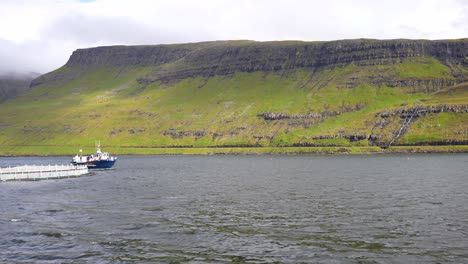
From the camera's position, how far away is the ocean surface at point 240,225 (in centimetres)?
4225

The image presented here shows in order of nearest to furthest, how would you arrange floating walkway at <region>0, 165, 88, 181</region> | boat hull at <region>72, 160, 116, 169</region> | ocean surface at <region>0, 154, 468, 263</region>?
ocean surface at <region>0, 154, 468, 263</region> < floating walkway at <region>0, 165, 88, 181</region> < boat hull at <region>72, 160, 116, 169</region>

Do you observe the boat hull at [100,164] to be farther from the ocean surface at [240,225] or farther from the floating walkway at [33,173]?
the ocean surface at [240,225]

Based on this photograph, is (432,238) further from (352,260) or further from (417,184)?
(417,184)


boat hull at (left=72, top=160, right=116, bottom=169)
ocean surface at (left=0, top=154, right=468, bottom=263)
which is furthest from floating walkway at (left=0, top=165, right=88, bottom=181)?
ocean surface at (left=0, top=154, right=468, bottom=263)

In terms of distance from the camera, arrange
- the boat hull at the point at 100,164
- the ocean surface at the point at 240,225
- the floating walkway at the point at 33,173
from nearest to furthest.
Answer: the ocean surface at the point at 240,225, the floating walkway at the point at 33,173, the boat hull at the point at 100,164

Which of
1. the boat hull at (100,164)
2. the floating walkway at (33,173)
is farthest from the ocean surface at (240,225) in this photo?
the boat hull at (100,164)

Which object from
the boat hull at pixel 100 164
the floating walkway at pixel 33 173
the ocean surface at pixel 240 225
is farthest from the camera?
the boat hull at pixel 100 164

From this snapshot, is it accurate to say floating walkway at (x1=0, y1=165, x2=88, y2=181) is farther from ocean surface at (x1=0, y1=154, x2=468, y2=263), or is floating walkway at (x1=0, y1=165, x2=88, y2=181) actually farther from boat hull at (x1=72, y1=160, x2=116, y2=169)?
ocean surface at (x1=0, y1=154, x2=468, y2=263)

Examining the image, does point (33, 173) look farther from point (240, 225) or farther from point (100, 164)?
point (240, 225)

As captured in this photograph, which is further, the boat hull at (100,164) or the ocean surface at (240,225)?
the boat hull at (100,164)

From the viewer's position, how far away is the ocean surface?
42.2 meters

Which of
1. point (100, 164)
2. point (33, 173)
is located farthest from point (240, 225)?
point (100, 164)

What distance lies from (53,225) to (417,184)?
68.9 m

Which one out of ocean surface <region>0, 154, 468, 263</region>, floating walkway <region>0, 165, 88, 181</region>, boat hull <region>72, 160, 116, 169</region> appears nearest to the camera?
ocean surface <region>0, 154, 468, 263</region>
